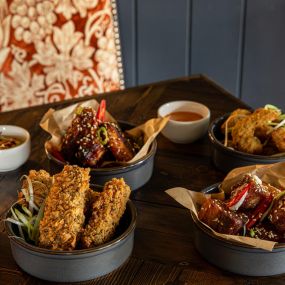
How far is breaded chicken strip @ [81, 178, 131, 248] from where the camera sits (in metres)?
1.32

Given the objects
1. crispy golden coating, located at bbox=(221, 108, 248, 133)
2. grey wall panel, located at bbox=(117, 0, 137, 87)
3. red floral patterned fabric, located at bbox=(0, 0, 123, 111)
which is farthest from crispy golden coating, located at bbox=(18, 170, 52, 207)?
grey wall panel, located at bbox=(117, 0, 137, 87)

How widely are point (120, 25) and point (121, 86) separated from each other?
431 mm

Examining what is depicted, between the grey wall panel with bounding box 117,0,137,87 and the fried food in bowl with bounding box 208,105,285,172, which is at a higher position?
the fried food in bowl with bounding box 208,105,285,172

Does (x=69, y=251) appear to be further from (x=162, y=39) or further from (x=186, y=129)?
(x=162, y=39)

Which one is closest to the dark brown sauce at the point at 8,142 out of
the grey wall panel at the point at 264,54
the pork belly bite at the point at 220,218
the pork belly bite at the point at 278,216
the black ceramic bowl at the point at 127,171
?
the black ceramic bowl at the point at 127,171

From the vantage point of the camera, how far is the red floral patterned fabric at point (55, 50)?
2.65 metres

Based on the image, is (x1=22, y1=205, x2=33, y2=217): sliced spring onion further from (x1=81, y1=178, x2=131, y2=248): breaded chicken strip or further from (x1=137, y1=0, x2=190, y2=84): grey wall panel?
(x1=137, y1=0, x2=190, y2=84): grey wall panel

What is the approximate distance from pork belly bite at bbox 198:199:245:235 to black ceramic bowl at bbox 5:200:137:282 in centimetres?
17

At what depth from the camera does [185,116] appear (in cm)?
207

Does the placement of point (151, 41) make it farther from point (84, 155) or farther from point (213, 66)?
point (84, 155)

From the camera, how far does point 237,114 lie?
1869 millimetres

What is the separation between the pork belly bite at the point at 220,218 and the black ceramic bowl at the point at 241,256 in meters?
0.02

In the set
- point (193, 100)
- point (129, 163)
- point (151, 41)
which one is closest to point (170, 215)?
point (129, 163)

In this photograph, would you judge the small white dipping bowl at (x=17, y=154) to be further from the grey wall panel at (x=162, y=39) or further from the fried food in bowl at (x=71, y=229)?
the grey wall panel at (x=162, y=39)
